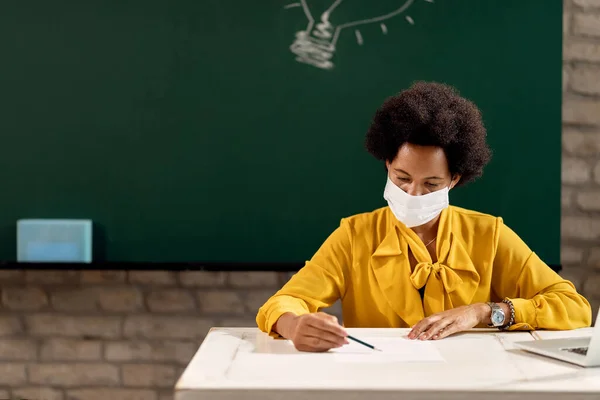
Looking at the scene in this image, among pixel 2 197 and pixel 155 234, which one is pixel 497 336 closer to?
pixel 155 234

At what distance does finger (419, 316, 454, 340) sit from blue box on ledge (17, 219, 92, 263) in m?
1.53

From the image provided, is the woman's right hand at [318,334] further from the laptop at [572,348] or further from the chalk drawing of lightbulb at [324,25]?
the chalk drawing of lightbulb at [324,25]

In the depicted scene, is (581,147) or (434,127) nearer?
(434,127)

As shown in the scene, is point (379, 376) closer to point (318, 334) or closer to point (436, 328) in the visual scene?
point (318, 334)

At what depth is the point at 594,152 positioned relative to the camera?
284 cm

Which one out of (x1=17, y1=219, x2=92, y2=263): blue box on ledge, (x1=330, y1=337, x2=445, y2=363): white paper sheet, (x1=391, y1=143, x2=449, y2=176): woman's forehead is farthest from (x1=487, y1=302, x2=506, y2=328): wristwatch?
(x1=17, y1=219, x2=92, y2=263): blue box on ledge

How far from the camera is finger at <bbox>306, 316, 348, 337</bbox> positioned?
151cm

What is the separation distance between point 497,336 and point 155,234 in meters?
1.49

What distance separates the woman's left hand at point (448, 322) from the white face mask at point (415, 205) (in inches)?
11.0

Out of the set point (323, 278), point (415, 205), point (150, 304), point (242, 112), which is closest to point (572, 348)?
point (415, 205)

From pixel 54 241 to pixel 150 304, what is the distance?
1.37 ft

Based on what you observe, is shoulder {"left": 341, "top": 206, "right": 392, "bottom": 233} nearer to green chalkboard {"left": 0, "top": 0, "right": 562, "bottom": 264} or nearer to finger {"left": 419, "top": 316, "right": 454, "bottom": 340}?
finger {"left": 419, "top": 316, "right": 454, "bottom": 340}

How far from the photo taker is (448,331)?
167cm

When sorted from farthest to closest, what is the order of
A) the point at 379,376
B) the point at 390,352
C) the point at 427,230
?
1. the point at 427,230
2. the point at 390,352
3. the point at 379,376
